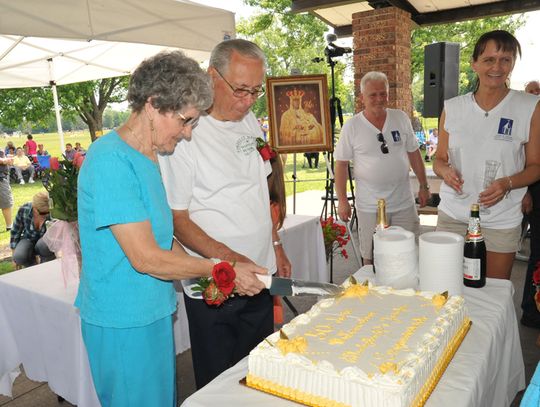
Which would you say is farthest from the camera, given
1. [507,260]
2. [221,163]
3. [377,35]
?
[377,35]

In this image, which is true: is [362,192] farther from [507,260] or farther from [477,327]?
[477,327]

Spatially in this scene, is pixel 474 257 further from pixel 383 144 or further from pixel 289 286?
pixel 383 144

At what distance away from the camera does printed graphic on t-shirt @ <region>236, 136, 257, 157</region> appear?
67.4 inches

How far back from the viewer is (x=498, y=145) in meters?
2.15

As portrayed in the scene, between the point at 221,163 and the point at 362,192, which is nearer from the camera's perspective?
the point at 221,163

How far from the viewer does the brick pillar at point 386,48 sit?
6422 mm

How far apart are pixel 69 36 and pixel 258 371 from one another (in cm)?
299

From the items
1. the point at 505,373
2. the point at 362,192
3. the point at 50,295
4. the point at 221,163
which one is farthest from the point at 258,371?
the point at 362,192

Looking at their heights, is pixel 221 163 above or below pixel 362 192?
above

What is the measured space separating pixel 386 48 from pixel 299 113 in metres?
2.86

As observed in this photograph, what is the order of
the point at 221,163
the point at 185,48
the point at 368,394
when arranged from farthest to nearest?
1. the point at 185,48
2. the point at 221,163
3. the point at 368,394

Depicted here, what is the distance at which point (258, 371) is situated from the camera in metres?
1.10

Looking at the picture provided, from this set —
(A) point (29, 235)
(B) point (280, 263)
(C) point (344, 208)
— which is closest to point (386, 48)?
(C) point (344, 208)

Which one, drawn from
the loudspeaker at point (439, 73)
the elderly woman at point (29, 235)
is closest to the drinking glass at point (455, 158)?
the elderly woman at point (29, 235)
